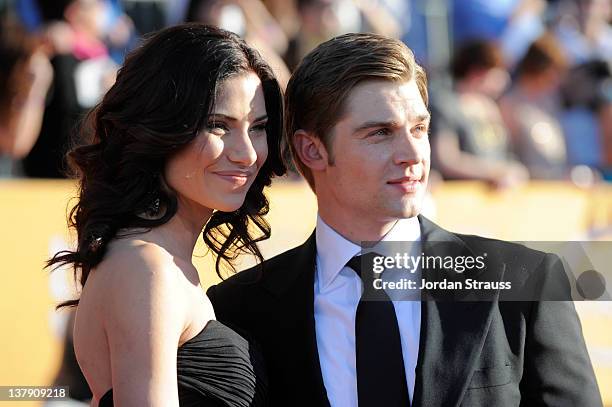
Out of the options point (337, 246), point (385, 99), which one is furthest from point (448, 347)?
point (385, 99)

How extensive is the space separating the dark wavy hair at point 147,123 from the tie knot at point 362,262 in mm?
516

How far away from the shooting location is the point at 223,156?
2.80 m

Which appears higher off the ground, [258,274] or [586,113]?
[586,113]

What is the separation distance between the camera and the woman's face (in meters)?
2.78

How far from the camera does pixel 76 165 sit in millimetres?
2988

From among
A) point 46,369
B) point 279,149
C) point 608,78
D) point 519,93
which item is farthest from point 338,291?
point 608,78

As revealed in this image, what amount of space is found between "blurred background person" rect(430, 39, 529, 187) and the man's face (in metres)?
3.03

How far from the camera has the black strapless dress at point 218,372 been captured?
266 centimetres

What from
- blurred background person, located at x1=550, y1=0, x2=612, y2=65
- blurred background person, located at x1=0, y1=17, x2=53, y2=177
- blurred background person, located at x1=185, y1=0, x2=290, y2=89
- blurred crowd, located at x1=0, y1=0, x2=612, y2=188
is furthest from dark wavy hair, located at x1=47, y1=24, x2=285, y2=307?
blurred background person, located at x1=550, y1=0, x2=612, y2=65

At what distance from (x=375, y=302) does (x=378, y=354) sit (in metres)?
0.15

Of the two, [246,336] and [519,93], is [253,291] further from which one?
[519,93]

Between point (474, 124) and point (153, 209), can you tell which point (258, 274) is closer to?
point (153, 209)

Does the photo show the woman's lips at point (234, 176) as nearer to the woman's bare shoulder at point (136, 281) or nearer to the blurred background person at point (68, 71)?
the woman's bare shoulder at point (136, 281)

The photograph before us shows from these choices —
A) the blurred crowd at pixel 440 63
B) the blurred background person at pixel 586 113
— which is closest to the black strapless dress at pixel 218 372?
the blurred crowd at pixel 440 63
